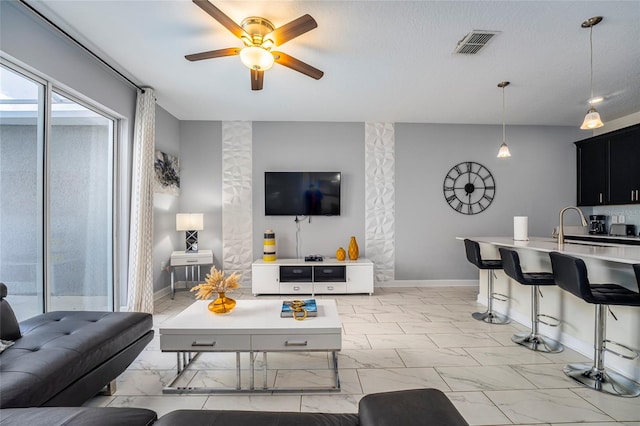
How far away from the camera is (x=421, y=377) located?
224 cm

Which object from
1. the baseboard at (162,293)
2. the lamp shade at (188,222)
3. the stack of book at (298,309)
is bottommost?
the baseboard at (162,293)

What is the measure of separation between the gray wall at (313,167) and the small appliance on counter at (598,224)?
12.3 ft

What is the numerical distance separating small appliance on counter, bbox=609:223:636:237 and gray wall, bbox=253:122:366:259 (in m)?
3.78

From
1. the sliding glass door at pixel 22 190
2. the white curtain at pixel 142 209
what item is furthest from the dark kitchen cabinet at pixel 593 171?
the sliding glass door at pixel 22 190

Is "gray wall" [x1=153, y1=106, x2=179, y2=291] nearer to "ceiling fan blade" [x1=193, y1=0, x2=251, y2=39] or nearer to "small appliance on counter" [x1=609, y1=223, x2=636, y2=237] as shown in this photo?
"ceiling fan blade" [x1=193, y1=0, x2=251, y2=39]

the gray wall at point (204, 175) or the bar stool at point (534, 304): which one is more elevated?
the gray wall at point (204, 175)

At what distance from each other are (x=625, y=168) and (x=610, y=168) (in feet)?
0.67

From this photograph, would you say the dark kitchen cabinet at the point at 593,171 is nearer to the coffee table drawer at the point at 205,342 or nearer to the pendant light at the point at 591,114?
the pendant light at the point at 591,114

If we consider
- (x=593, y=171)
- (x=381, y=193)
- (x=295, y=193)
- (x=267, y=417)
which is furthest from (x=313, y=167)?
(x=593, y=171)

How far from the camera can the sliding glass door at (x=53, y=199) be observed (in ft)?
7.48

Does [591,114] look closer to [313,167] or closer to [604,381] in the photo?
[604,381]

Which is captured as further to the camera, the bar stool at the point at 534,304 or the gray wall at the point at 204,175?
the gray wall at the point at 204,175

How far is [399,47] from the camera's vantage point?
2730mm

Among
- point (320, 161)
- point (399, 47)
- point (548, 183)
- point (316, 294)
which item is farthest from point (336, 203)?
point (548, 183)
